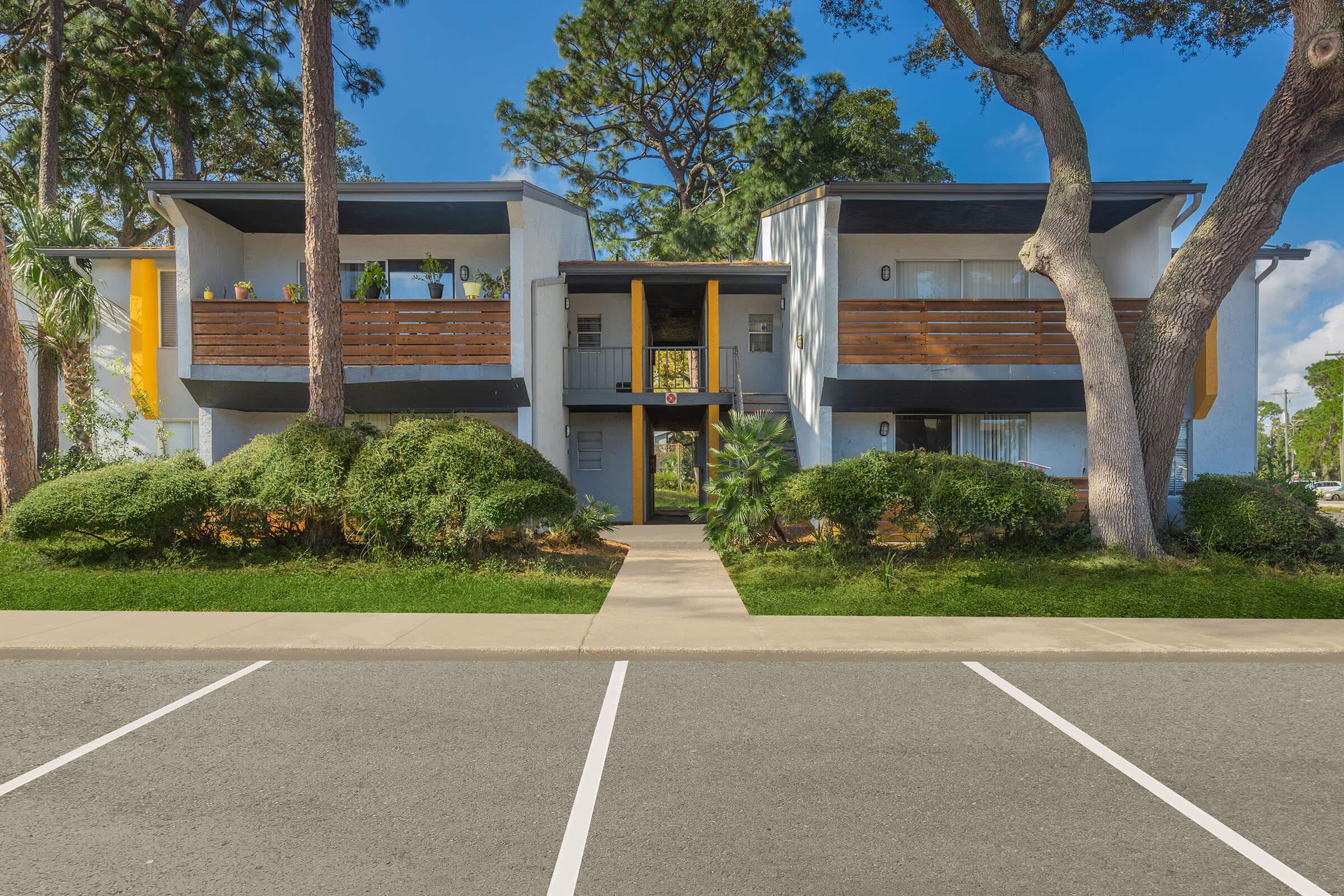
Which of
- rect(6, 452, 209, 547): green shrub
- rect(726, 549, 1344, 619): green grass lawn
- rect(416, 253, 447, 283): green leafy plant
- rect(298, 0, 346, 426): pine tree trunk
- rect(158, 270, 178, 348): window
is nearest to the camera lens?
rect(726, 549, 1344, 619): green grass lawn

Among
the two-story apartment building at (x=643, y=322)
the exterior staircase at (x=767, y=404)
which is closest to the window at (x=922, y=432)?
the two-story apartment building at (x=643, y=322)

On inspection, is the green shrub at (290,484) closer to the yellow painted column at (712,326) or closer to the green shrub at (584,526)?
the green shrub at (584,526)

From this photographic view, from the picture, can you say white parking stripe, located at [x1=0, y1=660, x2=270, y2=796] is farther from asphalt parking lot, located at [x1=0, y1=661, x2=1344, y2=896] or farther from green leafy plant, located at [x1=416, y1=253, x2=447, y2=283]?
green leafy plant, located at [x1=416, y1=253, x2=447, y2=283]

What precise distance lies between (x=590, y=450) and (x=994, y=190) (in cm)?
1042

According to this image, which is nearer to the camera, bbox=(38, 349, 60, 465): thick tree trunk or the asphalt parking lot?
the asphalt parking lot

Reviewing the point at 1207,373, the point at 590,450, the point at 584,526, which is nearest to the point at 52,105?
the point at 590,450

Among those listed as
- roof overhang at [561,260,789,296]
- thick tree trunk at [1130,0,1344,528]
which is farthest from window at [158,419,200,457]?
thick tree trunk at [1130,0,1344,528]

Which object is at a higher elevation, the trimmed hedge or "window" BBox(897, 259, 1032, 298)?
"window" BBox(897, 259, 1032, 298)

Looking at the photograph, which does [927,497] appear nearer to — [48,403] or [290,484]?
[290,484]

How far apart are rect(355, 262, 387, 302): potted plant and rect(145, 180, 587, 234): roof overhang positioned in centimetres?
114

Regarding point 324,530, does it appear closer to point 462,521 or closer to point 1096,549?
point 462,521

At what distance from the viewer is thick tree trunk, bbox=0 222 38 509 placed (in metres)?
10.7

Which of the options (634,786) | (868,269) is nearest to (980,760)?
(634,786)

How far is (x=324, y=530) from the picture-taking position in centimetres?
1018
